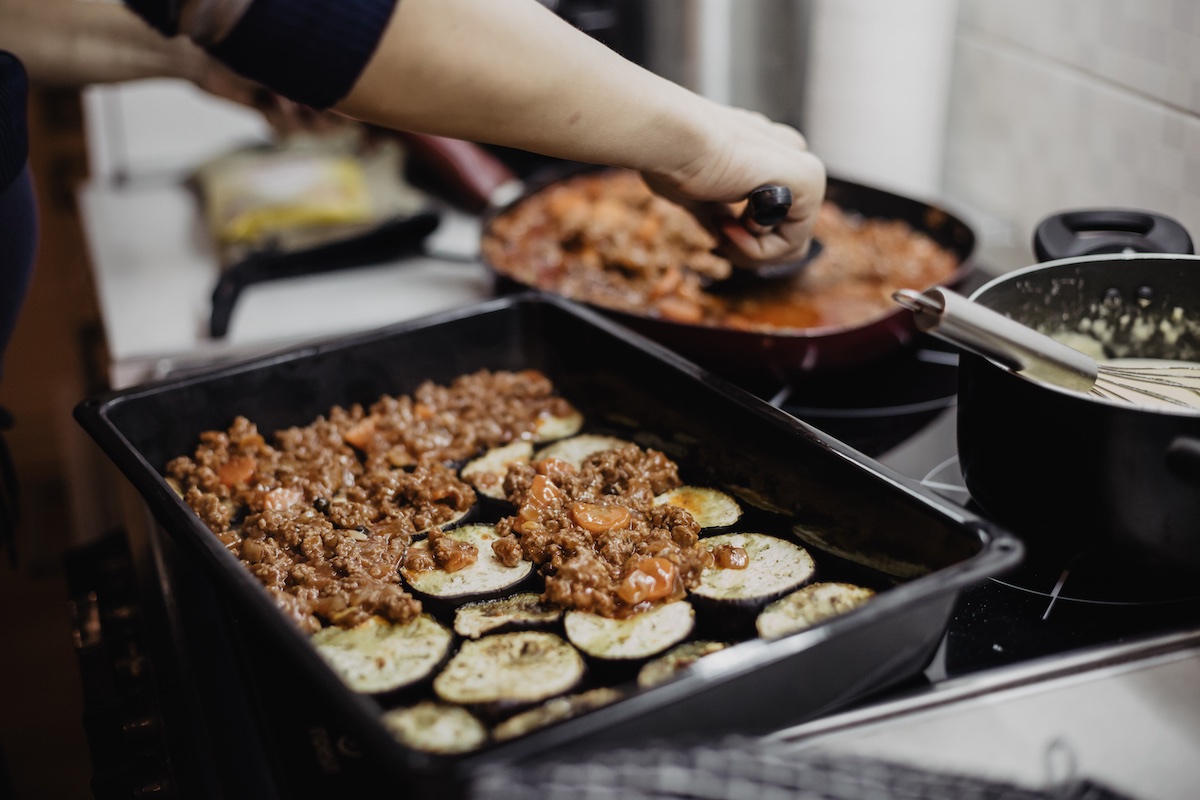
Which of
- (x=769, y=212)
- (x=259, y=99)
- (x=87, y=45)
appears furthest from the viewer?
(x=259, y=99)

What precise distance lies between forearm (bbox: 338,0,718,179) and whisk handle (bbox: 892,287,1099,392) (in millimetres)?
313

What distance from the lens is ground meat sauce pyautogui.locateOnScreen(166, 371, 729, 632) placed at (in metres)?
1.06

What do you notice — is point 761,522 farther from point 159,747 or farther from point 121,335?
point 121,335

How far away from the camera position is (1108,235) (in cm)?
136

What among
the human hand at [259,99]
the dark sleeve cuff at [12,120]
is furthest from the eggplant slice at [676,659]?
the human hand at [259,99]

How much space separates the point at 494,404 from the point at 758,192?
1.49ft

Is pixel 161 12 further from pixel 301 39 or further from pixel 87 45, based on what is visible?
pixel 87 45

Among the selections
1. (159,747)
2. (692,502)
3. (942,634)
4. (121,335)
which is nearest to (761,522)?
(692,502)

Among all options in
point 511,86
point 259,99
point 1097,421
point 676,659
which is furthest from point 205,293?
point 1097,421

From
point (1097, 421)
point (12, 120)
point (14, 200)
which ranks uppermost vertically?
point (12, 120)

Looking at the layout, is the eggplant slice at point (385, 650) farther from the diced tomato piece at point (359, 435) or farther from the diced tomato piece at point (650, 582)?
the diced tomato piece at point (359, 435)

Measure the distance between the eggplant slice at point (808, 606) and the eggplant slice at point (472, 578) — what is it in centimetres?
26

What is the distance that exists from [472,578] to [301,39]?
1.84 feet

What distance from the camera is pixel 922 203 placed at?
1.93 m
